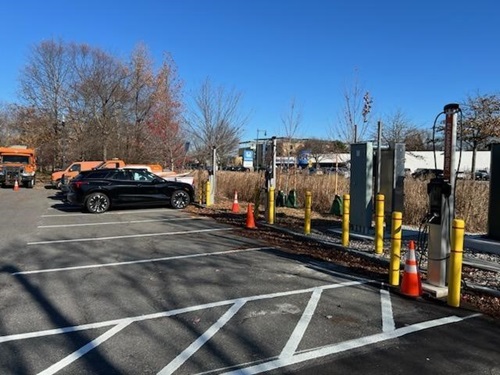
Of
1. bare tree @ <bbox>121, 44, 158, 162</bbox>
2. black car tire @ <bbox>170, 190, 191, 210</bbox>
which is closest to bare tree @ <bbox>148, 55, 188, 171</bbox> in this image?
bare tree @ <bbox>121, 44, 158, 162</bbox>

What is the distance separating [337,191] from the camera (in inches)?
650

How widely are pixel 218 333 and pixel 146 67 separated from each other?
39.2 m

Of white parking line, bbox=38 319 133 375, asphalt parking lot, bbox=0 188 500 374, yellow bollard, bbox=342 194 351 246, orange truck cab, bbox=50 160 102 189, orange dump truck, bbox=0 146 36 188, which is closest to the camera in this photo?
white parking line, bbox=38 319 133 375

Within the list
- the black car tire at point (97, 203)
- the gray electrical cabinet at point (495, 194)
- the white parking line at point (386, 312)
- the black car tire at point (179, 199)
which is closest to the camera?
the white parking line at point (386, 312)

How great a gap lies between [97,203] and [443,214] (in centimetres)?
1278

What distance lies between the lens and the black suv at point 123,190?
15.8m

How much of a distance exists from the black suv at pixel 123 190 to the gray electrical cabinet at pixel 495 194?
37.6 feet

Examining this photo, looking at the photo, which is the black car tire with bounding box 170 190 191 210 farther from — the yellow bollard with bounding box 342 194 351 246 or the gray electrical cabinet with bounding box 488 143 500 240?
the gray electrical cabinet with bounding box 488 143 500 240

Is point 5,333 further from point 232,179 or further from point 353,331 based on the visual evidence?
point 232,179

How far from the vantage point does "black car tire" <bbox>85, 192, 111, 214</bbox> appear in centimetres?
1570

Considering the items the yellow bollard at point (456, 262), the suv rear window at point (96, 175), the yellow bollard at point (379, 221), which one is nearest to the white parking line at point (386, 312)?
the yellow bollard at point (456, 262)

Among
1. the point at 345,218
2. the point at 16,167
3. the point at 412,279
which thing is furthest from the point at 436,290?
the point at 16,167

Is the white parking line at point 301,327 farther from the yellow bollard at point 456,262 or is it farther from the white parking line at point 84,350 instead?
the white parking line at point 84,350

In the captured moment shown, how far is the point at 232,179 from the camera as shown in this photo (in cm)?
2209
